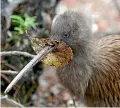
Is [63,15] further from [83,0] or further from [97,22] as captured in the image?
[83,0]

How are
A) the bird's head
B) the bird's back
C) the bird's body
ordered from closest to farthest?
the bird's head, the bird's body, the bird's back

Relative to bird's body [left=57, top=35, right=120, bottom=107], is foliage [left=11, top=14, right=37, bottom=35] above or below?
above

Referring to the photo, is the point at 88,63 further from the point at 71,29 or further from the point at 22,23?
the point at 22,23

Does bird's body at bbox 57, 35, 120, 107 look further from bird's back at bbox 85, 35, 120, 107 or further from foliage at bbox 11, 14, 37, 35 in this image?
foliage at bbox 11, 14, 37, 35

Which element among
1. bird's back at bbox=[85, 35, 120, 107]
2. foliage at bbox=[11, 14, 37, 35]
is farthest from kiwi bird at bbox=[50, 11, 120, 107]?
foliage at bbox=[11, 14, 37, 35]

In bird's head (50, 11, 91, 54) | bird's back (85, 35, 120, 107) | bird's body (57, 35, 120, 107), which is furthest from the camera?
bird's back (85, 35, 120, 107)

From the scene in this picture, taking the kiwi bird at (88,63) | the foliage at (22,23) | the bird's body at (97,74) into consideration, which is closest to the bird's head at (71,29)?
the kiwi bird at (88,63)

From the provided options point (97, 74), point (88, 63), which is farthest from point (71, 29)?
point (97, 74)

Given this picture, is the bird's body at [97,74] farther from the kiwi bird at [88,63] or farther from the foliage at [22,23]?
the foliage at [22,23]

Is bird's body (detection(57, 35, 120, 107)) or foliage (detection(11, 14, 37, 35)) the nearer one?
bird's body (detection(57, 35, 120, 107))
